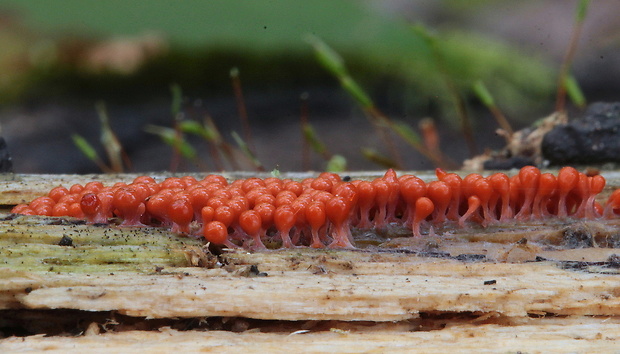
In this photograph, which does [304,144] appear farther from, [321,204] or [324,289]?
[324,289]

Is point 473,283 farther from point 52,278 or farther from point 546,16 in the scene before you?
point 546,16

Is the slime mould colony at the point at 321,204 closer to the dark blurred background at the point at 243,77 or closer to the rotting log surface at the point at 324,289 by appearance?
the rotting log surface at the point at 324,289

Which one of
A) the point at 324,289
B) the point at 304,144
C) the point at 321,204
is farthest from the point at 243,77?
the point at 324,289

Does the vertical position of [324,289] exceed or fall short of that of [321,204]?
it falls short

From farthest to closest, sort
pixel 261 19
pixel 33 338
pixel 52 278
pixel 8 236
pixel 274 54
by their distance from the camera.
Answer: pixel 274 54 → pixel 261 19 → pixel 8 236 → pixel 52 278 → pixel 33 338

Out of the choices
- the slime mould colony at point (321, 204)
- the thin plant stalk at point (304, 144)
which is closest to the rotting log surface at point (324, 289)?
the slime mould colony at point (321, 204)

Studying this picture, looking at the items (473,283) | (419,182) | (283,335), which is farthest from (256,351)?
(419,182)

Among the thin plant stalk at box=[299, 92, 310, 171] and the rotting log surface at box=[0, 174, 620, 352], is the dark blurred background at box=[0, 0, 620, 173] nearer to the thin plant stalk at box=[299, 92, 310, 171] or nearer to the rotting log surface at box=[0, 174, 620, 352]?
the thin plant stalk at box=[299, 92, 310, 171]
